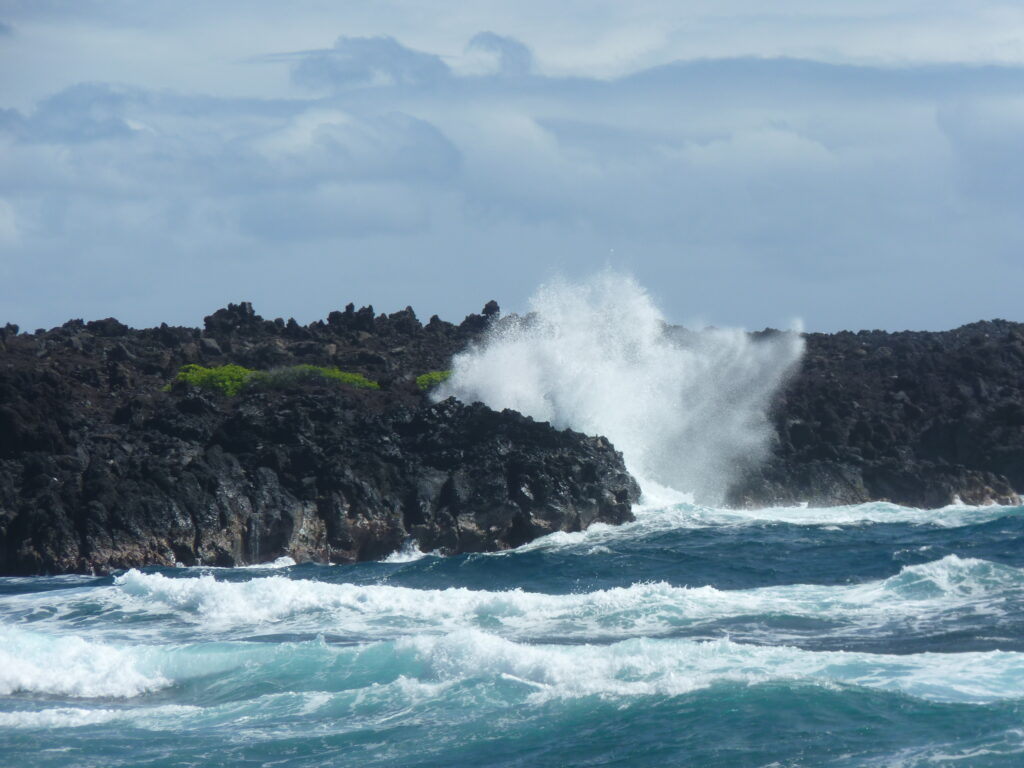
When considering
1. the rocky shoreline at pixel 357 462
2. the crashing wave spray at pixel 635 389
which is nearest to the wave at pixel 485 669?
the rocky shoreline at pixel 357 462

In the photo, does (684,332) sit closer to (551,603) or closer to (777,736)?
(551,603)

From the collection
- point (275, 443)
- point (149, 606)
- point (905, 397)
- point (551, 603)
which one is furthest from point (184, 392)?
A: point (905, 397)

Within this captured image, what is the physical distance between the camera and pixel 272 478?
34.5m

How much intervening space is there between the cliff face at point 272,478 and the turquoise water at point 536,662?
5.99 ft

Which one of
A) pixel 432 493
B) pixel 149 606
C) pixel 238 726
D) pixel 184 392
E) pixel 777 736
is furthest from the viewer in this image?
pixel 184 392

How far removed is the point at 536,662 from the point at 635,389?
96.2 feet

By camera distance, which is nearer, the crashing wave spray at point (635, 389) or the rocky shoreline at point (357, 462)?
the rocky shoreline at point (357, 462)

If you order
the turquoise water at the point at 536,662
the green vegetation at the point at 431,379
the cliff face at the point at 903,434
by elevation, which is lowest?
the turquoise water at the point at 536,662

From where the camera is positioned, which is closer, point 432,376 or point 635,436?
point 635,436

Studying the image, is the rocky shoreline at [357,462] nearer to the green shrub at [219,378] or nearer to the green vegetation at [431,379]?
the green vegetation at [431,379]

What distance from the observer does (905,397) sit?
171ft

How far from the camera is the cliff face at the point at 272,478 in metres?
31.8

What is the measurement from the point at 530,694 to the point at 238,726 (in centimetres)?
402

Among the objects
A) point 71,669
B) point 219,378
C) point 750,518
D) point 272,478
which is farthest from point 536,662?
point 219,378
